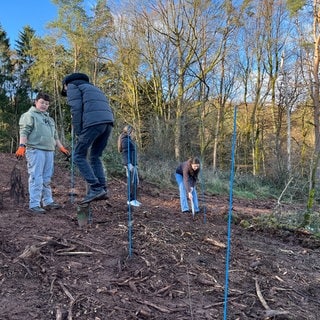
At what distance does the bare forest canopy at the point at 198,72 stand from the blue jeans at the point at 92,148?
11.3m

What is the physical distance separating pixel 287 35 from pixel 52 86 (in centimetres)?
1406

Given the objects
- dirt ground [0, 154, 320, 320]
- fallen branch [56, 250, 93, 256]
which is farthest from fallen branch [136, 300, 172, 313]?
fallen branch [56, 250, 93, 256]

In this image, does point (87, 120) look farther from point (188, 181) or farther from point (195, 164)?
point (188, 181)

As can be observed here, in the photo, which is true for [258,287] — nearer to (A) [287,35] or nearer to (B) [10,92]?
(A) [287,35]

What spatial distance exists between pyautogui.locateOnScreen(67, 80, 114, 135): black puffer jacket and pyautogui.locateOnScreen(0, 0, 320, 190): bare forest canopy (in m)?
11.4

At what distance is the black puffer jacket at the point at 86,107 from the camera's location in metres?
3.48

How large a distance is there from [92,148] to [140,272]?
1.56m

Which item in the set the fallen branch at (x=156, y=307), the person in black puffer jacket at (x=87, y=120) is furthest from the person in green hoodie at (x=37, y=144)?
the fallen branch at (x=156, y=307)

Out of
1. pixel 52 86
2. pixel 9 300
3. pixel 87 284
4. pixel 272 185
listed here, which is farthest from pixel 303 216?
pixel 52 86

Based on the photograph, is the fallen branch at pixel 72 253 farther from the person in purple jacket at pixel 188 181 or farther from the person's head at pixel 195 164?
the person's head at pixel 195 164

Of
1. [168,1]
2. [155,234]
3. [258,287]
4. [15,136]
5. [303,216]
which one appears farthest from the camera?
[15,136]

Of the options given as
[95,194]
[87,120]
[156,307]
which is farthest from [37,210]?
[156,307]

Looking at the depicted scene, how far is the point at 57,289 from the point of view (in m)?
2.38

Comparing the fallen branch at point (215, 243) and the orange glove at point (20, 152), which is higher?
the orange glove at point (20, 152)
